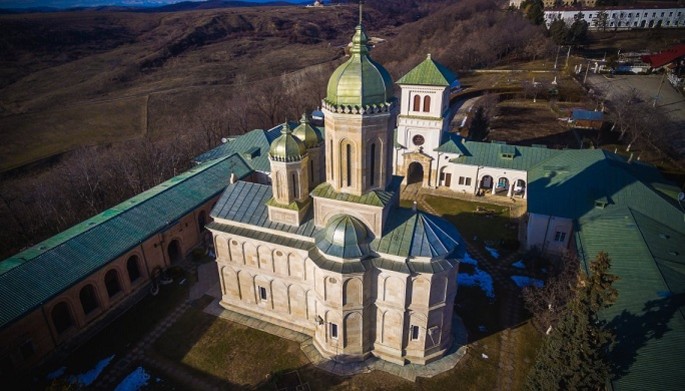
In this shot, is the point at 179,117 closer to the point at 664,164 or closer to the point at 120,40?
the point at 120,40

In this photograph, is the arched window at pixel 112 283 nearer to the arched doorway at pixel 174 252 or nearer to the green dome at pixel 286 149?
the arched doorway at pixel 174 252

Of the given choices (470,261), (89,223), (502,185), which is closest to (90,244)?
(89,223)

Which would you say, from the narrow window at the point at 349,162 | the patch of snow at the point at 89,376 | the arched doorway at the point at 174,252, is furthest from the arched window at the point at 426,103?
the patch of snow at the point at 89,376

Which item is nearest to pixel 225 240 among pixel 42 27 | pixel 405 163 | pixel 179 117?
pixel 405 163

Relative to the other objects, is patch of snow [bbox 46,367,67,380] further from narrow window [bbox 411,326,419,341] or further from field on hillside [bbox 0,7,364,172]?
field on hillside [bbox 0,7,364,172]

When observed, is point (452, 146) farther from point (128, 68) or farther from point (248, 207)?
point (128, 68)

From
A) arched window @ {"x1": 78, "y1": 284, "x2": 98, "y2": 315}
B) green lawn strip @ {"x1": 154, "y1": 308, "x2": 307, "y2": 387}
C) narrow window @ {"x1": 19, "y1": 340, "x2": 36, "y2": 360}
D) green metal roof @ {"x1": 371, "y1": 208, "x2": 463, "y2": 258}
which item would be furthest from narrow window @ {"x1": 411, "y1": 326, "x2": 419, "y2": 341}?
narrow window @ {"x1": 19, "y1": 340, "x2": 36, "y2": 360}
